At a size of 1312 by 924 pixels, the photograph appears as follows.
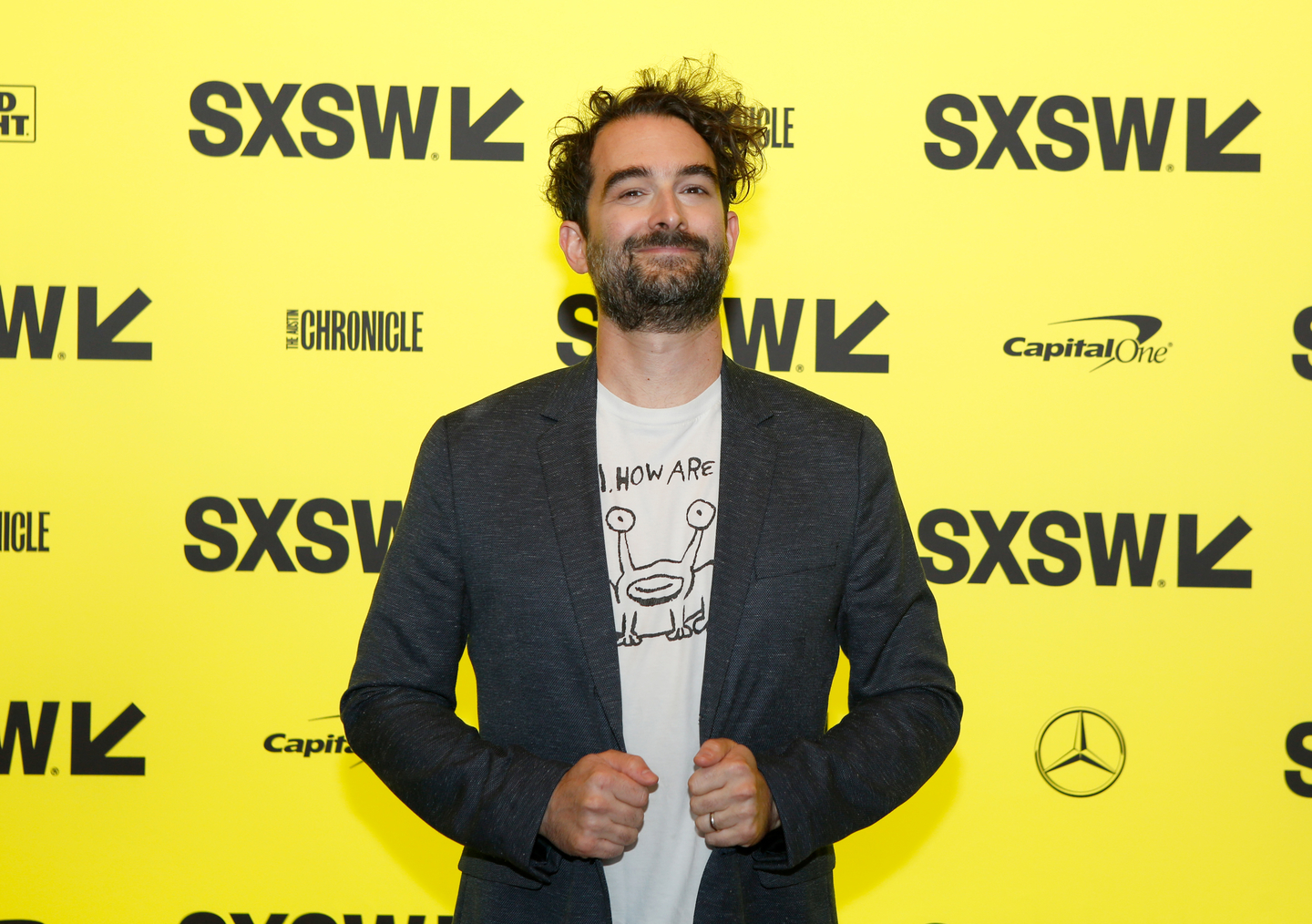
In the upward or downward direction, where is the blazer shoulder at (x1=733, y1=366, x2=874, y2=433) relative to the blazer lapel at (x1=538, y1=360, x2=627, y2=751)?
upward

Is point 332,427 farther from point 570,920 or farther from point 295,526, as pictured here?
point 570,920

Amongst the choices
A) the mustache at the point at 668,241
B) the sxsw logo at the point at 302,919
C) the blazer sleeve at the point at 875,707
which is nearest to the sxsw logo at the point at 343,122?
the mustache at the point at 668,241

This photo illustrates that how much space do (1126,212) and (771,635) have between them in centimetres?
163

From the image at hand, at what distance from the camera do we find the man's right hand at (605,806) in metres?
1.21

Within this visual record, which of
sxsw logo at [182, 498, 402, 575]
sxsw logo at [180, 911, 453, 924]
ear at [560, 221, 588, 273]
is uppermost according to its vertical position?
ear at [560, 221, 588, 273]

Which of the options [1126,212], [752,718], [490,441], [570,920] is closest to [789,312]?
[1126,212]

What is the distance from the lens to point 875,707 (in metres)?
1.46

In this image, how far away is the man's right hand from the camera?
1.21 meters

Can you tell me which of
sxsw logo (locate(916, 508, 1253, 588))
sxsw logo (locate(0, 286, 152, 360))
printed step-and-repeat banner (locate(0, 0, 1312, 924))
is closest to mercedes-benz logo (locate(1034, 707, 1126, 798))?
printed step-and-repeat banner (locate(0, 0, 1312, 924))

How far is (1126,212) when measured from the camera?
2422 millimetres

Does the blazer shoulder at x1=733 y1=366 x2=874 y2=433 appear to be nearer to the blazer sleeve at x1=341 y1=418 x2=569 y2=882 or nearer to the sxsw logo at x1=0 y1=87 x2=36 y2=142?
the blazer sleeve at x1=341 y1=418 x2=569 y2=882

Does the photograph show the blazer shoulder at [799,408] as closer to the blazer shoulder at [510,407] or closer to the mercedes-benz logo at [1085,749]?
the blazer shoulder at [510,407]

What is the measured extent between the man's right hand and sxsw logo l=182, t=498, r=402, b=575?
1.35 metres

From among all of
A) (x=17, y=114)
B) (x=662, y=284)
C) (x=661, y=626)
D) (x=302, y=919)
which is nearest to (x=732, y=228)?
(x=662, y=284)
